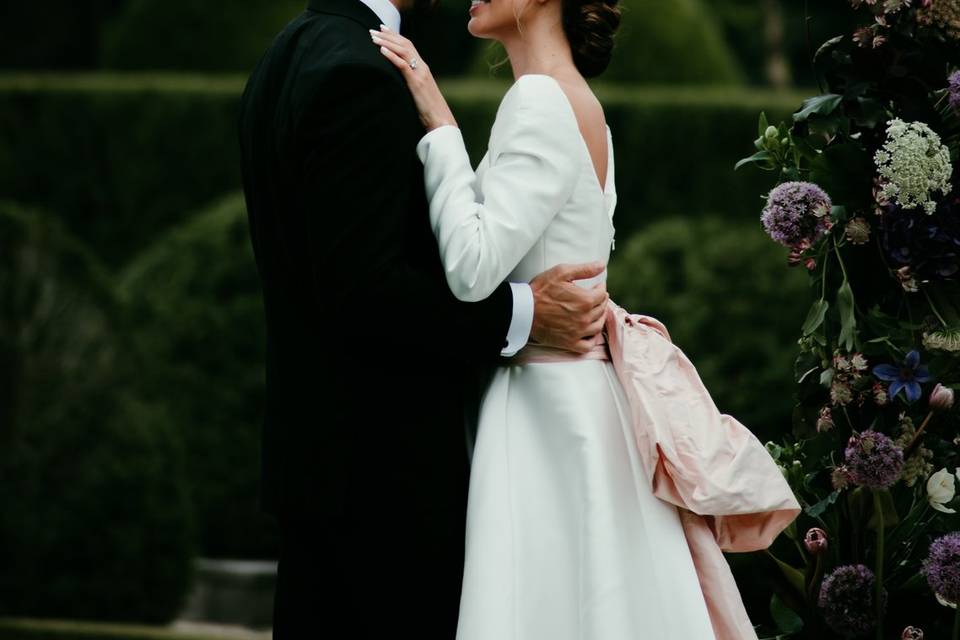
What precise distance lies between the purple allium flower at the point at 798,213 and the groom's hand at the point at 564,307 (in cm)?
39

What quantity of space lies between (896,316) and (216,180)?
7.70 metres

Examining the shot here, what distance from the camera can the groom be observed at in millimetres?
2361

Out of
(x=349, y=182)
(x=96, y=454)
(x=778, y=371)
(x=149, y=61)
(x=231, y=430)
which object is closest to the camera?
(x=349, y=182)

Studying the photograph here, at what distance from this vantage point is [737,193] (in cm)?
898

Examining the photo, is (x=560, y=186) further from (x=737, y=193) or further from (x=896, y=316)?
(x=737, y=193)

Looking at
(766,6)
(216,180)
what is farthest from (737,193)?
(766,6)

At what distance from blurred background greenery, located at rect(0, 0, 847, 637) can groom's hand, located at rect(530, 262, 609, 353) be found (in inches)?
32.4

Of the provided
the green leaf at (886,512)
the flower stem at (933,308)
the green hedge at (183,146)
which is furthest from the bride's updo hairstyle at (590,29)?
the green hedge at (183,146)

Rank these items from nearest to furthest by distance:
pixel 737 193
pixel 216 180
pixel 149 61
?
pixel 737 193
pixel 216 180
pixel 149 61

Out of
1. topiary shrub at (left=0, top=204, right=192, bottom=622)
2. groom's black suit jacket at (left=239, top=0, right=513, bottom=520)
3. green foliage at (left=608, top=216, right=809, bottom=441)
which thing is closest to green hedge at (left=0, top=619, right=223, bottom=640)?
topiary shrub at (left=0, top=204, right=192, bottom=622)

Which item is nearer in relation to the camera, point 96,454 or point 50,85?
point 96,454

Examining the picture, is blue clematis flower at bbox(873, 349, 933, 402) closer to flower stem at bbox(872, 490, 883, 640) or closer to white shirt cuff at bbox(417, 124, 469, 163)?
flower stem at bbox(872, 490, 883, 640)

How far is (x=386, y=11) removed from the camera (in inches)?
102

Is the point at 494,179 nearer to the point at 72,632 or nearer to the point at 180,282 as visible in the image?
the point at 72,632
